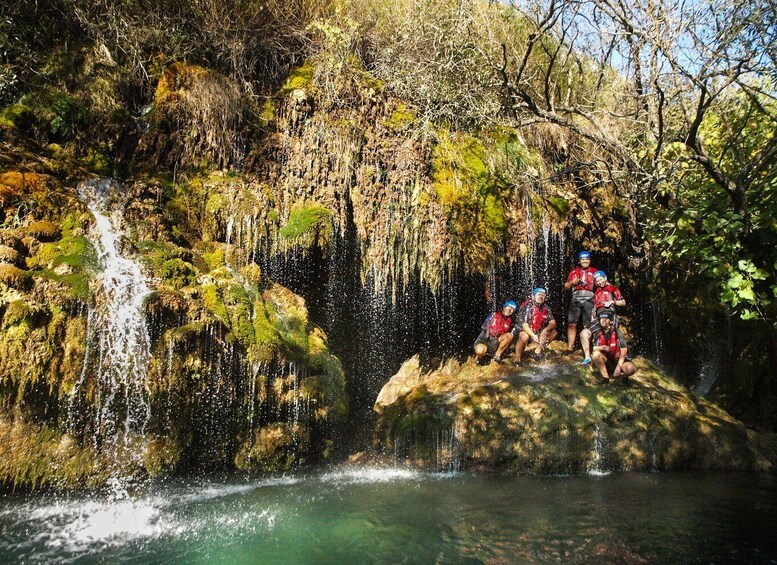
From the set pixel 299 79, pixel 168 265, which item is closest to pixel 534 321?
pixel 299 79

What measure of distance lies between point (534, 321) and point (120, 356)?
7.07 m

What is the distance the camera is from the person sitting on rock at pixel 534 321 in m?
9.62

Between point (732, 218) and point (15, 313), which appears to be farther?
point (732, 218)

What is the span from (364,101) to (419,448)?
6.36m

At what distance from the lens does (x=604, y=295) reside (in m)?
8.95

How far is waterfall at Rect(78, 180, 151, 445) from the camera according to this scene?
19.9ft

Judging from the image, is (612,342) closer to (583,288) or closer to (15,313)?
(583,288)

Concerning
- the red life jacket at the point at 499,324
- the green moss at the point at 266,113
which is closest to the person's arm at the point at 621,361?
the red life jacket at the point at 499,324

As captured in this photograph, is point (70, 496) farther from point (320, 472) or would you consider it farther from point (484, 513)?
point (484, 513)

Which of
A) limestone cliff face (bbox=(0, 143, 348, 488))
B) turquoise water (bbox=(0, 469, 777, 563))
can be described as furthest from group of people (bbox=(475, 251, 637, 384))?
limestone cliff face (bbox=(0, 143, 348, 488))

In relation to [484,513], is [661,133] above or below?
above

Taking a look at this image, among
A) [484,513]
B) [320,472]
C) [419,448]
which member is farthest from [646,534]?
[320,472]

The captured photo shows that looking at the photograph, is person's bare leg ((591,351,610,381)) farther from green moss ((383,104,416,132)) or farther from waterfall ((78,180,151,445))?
waterfall ((78,180,151,445))

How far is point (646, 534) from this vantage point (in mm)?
4762
